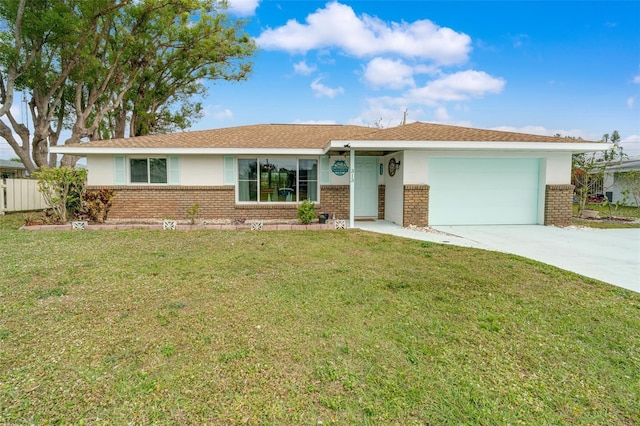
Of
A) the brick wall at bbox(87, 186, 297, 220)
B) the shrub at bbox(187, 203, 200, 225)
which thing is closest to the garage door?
the brick wall at bbox(87, 186, 297, 220)

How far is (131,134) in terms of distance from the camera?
1992cm

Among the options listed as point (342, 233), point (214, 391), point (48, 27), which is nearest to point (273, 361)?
point (214, 391)

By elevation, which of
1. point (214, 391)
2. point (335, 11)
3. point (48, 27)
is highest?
point (335, 11)

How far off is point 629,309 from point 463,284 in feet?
5.73

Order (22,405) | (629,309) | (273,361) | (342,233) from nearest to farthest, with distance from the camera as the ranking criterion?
(22,405), (273,361), (629,309), (342,233)

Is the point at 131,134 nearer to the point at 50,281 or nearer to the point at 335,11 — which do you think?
the point at 335,11

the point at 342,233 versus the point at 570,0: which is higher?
the point at 570,0

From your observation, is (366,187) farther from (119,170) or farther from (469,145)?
(119,170)

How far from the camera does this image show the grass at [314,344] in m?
2.21

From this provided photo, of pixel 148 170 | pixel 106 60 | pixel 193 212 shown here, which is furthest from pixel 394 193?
pixel 106 60

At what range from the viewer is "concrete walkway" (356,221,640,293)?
5.33m

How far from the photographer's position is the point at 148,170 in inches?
426

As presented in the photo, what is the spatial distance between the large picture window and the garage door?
393 centimetres

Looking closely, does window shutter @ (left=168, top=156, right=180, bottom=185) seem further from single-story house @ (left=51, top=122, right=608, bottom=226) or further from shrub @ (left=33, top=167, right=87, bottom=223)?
shrub @ (left=33, top=167, right=87, bottom=223)
